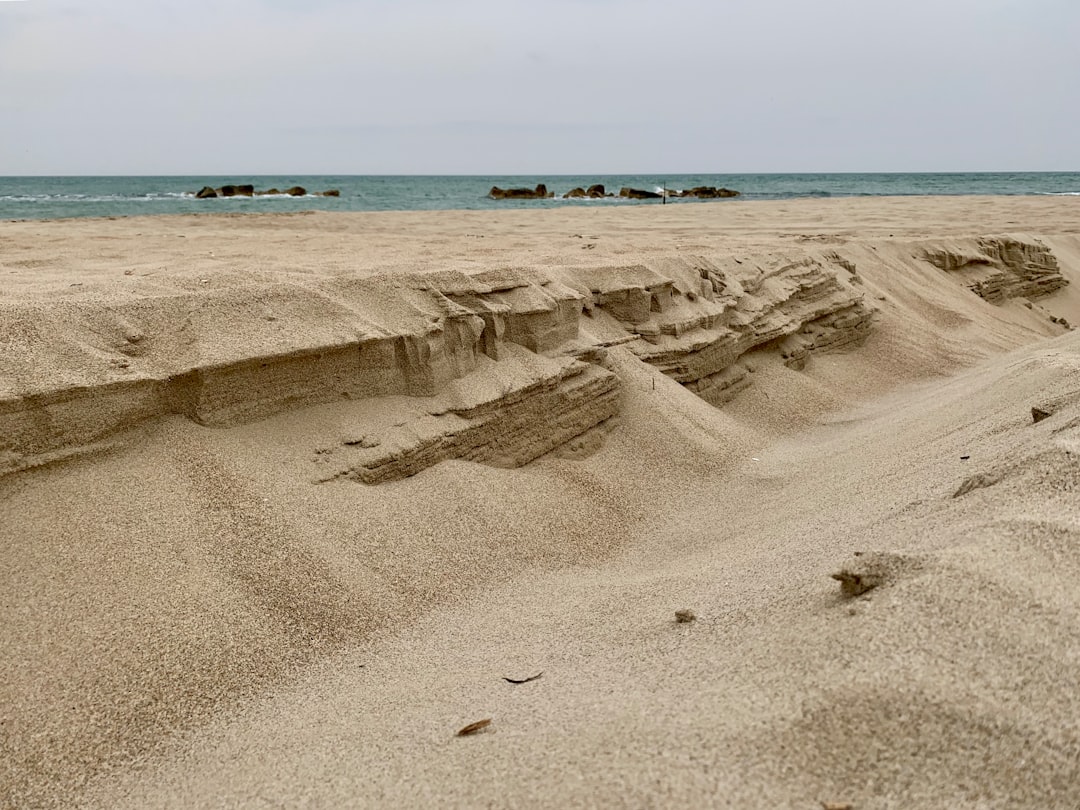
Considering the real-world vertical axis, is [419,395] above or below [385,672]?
above

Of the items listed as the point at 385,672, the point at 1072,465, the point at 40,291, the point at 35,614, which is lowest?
the point at 385,672

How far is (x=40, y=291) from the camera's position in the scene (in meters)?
3.05

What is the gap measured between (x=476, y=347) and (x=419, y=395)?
43cm

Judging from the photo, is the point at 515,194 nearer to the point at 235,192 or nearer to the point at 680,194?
the point at 680,194

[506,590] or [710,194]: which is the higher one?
[710,194]

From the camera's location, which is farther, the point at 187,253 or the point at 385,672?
the point at 187,253

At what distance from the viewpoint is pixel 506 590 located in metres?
2.74

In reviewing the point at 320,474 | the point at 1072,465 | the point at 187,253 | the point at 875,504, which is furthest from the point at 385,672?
the point at 187,253

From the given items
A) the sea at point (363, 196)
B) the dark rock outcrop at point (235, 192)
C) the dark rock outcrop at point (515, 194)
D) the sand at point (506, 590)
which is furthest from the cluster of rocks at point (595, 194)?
the sand at point (506, 590)

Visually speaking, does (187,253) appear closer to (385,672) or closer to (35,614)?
(35,614)

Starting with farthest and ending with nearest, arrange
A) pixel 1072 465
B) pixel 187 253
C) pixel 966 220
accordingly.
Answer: pixel 966 220 → pixel 187 253 → pixel 1072 465

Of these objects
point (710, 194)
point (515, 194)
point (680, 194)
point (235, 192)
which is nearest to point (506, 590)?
point (515, 194)

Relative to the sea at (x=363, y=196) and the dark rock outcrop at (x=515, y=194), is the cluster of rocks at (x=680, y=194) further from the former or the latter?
the dark rock outcrop at (x=515, y=194)

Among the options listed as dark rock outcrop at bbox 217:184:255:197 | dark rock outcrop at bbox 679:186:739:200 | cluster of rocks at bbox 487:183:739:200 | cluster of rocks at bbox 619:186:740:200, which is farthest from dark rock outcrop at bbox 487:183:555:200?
dark rock outcrop at bbox 217:184:255:197
